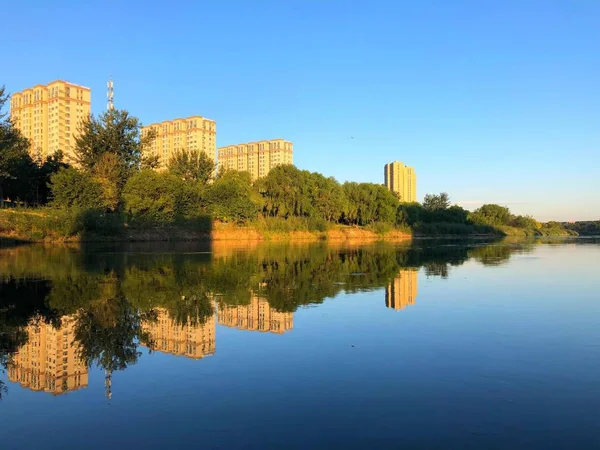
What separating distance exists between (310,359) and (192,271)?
12803 mm

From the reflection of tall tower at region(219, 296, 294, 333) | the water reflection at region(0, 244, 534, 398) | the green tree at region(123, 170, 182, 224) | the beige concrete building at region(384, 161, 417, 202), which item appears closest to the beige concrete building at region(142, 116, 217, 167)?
the green tree at region(123, 170, 182, 224)

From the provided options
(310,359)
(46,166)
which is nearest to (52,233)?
(46,166)

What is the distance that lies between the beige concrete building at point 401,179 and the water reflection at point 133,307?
139660 mm

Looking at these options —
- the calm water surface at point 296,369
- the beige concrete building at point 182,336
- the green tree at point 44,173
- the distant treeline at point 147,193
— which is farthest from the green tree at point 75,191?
the beige concrete building at point 182,336

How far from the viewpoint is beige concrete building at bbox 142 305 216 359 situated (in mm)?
7168

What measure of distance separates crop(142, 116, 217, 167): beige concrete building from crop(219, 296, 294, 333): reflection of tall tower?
101 metres

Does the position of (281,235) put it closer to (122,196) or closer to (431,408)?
(122,196)

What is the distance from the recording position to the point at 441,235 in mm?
88250

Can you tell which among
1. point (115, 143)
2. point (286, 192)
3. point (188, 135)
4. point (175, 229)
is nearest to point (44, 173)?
point (115, 143)

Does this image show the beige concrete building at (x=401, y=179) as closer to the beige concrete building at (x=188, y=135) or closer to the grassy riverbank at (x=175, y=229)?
the grassy riverbank at (x=175, y=229)

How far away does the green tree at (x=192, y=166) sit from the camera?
65.2 meters

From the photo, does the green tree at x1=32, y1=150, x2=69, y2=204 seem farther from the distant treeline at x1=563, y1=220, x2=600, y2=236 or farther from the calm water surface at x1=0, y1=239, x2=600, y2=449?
the distant treeline at x1=563, y1=220, x2=600, y2=236

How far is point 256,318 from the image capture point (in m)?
9.60

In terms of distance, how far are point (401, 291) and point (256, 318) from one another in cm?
562
